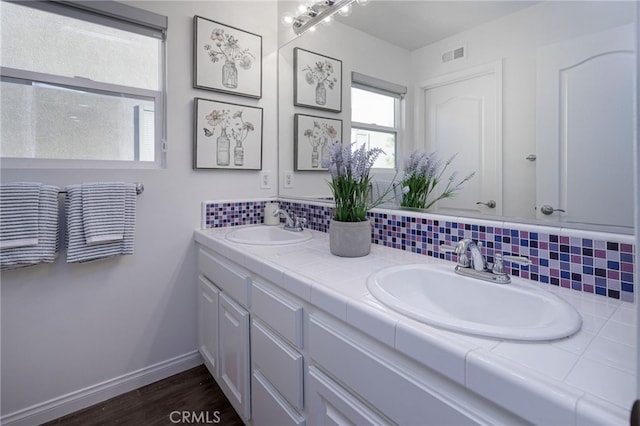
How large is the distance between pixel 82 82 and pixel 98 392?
154 centimetres

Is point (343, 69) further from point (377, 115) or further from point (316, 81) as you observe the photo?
point (377, 115)

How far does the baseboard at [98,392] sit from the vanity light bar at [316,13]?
2.05 meters

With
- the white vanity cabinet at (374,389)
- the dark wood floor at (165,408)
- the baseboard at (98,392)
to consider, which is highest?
the white vanity cabinet at (374,389)

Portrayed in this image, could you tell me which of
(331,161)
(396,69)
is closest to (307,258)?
(331,161)

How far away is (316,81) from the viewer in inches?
73.7

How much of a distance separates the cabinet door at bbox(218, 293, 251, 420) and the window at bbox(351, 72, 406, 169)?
→ 2.93ft

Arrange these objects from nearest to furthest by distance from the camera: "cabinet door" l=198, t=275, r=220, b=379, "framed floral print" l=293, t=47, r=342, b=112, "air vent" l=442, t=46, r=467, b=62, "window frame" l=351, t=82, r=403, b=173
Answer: "air vent" l=442, t=46, r=467, b=62 < "window frame" l=351, t=82, r=403, b=173 < "cabinet door" l=198, t=275, r=220, b=379 < "framed floral print" l=293, t=47, r=342, b=112

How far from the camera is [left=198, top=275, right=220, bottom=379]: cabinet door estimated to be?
153 cm

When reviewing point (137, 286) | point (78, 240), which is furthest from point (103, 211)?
point (137, 286)

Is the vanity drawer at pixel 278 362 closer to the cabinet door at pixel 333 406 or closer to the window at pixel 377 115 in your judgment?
the cabinet door at pixel 333 406

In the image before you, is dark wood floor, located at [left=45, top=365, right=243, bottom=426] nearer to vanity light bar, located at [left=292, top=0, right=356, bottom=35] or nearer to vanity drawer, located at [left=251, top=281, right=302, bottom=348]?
vanity drawer, located at [left=251, top=281, right=302, bottom=348]

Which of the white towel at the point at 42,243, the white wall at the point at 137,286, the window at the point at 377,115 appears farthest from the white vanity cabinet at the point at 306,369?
the window at the point at 377,115

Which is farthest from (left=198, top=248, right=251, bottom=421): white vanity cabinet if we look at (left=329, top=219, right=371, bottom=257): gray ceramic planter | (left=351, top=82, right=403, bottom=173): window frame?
(left=351, top=82, right=403, bottom=173): window frame

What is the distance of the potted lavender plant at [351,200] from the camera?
1.19m
